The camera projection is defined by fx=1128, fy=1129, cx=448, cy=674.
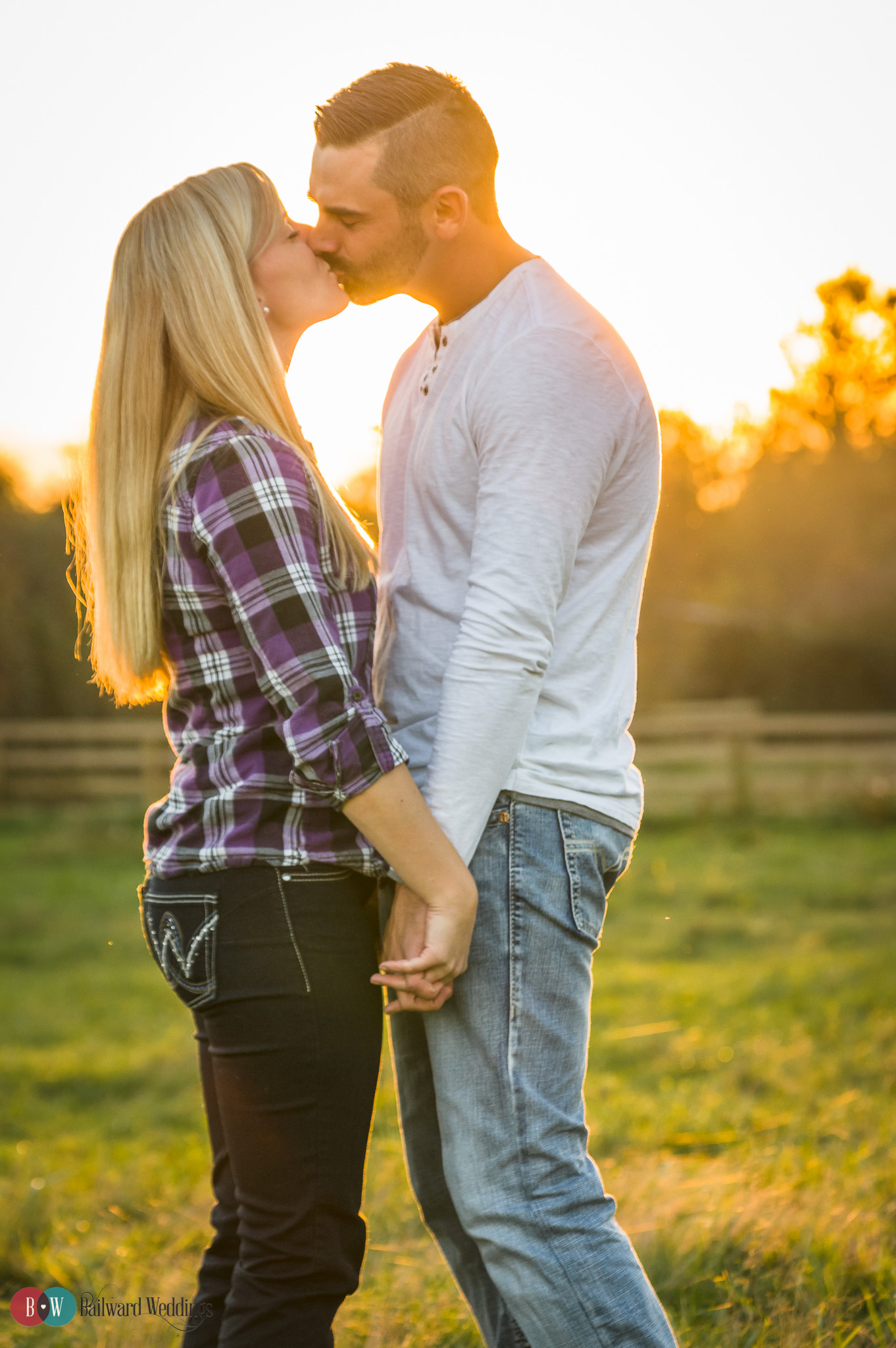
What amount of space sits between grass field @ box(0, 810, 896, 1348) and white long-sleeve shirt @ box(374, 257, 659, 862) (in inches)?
45.0

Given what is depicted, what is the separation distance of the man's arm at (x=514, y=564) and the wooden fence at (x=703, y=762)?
911cm

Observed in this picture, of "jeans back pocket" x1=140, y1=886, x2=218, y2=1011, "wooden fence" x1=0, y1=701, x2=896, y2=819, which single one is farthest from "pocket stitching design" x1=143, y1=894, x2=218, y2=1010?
"wooden fence" x1=0, y1=701, x2=896, y2=819

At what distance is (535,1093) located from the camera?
134 centimetres

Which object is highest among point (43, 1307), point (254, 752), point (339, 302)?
point (339, 302)

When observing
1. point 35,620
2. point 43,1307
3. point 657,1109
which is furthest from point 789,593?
point 43,1307

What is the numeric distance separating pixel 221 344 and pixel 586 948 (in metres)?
0.87

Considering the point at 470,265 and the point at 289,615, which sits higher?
the point at 470,265

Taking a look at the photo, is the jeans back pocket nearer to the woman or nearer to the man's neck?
the woman

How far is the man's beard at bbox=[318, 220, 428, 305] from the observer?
1519 mm

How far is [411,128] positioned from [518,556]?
62 centimetres

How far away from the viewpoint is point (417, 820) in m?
1.31

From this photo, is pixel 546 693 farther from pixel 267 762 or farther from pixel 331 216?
pixel 331 216

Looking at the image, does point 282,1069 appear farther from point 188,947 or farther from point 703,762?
point 703,762

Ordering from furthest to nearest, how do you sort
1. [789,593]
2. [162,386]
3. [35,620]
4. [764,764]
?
[789,593] < [35,620] < [764,764] < [162,386]
